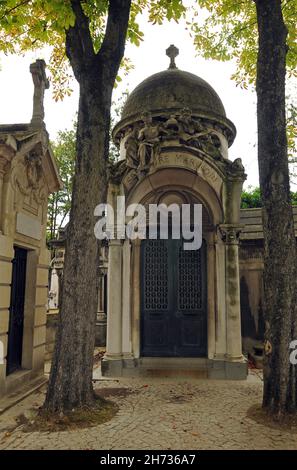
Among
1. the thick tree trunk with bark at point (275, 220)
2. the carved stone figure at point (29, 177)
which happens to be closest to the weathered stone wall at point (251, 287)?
the thick tree trunk with bark at point (275, 220)

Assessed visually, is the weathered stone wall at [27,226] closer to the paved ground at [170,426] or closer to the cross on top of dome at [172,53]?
the paved ground at [170,426]

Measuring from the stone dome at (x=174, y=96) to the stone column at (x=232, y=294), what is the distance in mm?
3234

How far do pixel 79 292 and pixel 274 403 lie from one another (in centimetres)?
317

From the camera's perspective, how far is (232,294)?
8.20 metres

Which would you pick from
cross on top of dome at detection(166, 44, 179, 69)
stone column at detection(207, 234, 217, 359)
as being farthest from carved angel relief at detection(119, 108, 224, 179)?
cross on top of dome at detection(166, 44, 179, 69)

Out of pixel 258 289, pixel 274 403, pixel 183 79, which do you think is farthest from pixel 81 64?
pixel 258 289

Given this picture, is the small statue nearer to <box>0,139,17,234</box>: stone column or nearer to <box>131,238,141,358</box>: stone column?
<box>131,238,141,358</box>: stone column

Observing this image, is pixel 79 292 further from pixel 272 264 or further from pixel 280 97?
pixel 280 97

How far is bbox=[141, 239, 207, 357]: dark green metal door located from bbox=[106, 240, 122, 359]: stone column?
67 centimetres

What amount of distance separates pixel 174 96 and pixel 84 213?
17.5 ft

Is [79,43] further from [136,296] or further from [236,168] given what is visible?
[136,296]

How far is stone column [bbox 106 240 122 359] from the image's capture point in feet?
27.2

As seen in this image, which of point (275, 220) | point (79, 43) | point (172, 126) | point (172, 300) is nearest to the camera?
point (275, 220)

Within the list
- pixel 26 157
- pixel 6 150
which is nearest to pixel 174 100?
pixel 26 157
